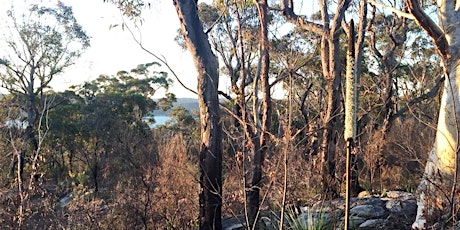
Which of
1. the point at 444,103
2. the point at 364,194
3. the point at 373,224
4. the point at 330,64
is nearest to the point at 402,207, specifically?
the point at 373,224

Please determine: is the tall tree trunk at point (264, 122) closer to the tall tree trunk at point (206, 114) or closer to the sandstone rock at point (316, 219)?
the tall tree trunk at point (206, 114)

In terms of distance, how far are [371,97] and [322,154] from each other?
225 inches

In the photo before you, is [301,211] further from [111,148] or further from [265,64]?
[111,148]

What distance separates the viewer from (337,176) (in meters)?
6.47

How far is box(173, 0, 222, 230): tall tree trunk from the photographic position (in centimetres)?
543

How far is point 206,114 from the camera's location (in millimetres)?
5508

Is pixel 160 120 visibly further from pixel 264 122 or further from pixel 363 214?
pixel 363 214

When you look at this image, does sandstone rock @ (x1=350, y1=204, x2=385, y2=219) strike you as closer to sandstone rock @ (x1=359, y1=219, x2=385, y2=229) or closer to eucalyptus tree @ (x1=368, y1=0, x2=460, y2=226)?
sandstone rock @ (x1=359, y1=219, x2=385, y2=229)

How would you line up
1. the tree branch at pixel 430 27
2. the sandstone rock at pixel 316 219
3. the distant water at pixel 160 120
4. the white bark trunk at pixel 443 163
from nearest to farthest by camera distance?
the white bark trunk at pixel 443 163 → the tree branch at pixel 430 27 → the sandstone rock at pixel 316 219 → the distant water at pixel 160 120

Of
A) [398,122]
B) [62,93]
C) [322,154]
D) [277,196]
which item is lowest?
[277,196]

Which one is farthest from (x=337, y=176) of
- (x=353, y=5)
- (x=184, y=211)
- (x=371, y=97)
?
(x=371, y=97)

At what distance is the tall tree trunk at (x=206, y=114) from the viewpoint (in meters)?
5.43

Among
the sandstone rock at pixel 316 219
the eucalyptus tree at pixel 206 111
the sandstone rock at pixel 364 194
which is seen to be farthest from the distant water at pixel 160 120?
the sandstone rock at pixel 316 219

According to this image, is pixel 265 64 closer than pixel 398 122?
Yes
